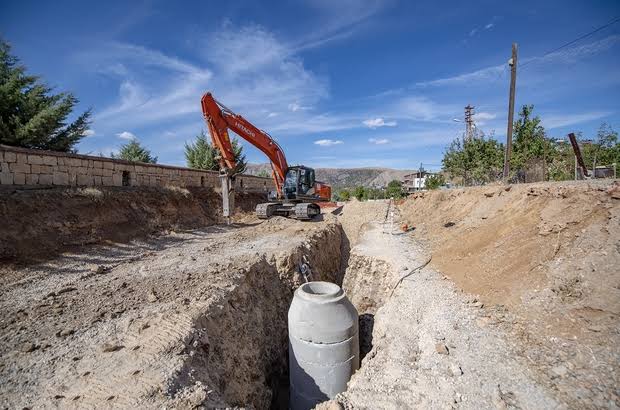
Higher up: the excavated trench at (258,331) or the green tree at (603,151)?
the green tree at (603,151)

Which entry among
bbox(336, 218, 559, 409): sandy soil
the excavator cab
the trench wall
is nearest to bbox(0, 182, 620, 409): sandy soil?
bbox(336, 218, 559, 409): sandy soil

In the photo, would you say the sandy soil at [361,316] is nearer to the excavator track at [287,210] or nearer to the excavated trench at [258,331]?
the excavated trench at [258,331]

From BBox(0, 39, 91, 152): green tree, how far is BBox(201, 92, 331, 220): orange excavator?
8.32 metres

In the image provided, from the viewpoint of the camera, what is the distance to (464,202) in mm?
13234

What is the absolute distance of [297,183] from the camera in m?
15.3

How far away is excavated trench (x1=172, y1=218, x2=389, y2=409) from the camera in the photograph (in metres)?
4.45

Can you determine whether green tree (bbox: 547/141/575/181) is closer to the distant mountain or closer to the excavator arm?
the excavator arm

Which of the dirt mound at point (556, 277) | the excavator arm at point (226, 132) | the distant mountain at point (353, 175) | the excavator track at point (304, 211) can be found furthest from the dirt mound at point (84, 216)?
the distant mountain at point (353, 175)

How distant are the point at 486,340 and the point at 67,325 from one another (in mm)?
6597

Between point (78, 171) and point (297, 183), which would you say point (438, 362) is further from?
point (78, 171)

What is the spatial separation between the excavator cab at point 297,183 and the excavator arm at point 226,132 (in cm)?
106

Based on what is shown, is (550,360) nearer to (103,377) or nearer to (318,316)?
(318,316)

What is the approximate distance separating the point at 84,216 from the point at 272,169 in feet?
26.9

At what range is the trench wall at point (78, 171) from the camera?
9.88m
